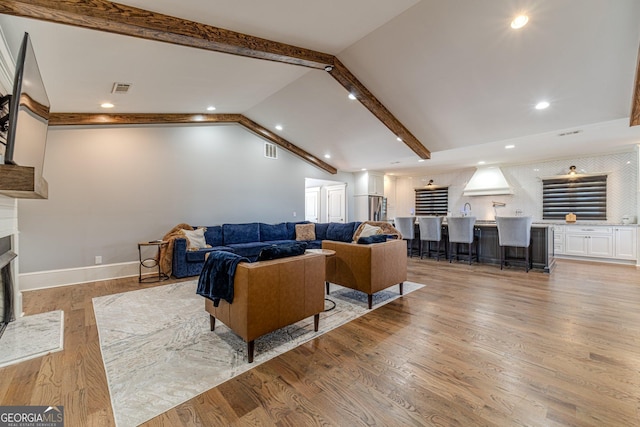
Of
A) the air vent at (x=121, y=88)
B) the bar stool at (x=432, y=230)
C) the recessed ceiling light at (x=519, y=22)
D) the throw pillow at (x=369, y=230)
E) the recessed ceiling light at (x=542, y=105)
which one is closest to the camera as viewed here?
the recessed ceiling light at (x=519, y=22)

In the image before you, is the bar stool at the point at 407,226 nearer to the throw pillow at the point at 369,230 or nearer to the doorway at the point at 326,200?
the throw pillow at the point at 369,230

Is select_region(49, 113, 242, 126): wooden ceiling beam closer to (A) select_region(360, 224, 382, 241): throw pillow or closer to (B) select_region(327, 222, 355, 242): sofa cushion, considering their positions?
(B) select_region(327, 222, 355, 242): sofa cushion

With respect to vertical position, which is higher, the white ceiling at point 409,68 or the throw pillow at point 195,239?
the white ceiling at point 409,68

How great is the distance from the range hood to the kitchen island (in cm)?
185

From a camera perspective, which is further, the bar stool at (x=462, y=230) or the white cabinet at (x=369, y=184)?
the white cabinet at (x=369, y=184)

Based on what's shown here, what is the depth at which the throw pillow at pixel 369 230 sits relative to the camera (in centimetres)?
486

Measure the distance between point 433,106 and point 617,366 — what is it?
3.97m

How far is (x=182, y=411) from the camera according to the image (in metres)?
1.62

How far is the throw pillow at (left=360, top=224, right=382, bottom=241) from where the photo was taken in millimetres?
4859

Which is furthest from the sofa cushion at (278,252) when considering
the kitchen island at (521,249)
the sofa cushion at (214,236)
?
the kitchen island at (521,249)

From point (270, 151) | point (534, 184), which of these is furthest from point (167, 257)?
point (534, 184)

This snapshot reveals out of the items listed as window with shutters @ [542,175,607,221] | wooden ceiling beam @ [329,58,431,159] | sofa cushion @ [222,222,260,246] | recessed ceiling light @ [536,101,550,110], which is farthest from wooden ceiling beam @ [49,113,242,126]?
window with shutters @ [542,175,607,221]

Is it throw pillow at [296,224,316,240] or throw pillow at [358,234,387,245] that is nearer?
throw pillow at [358,234,387,245]

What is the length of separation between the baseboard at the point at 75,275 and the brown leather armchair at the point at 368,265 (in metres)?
3.74
